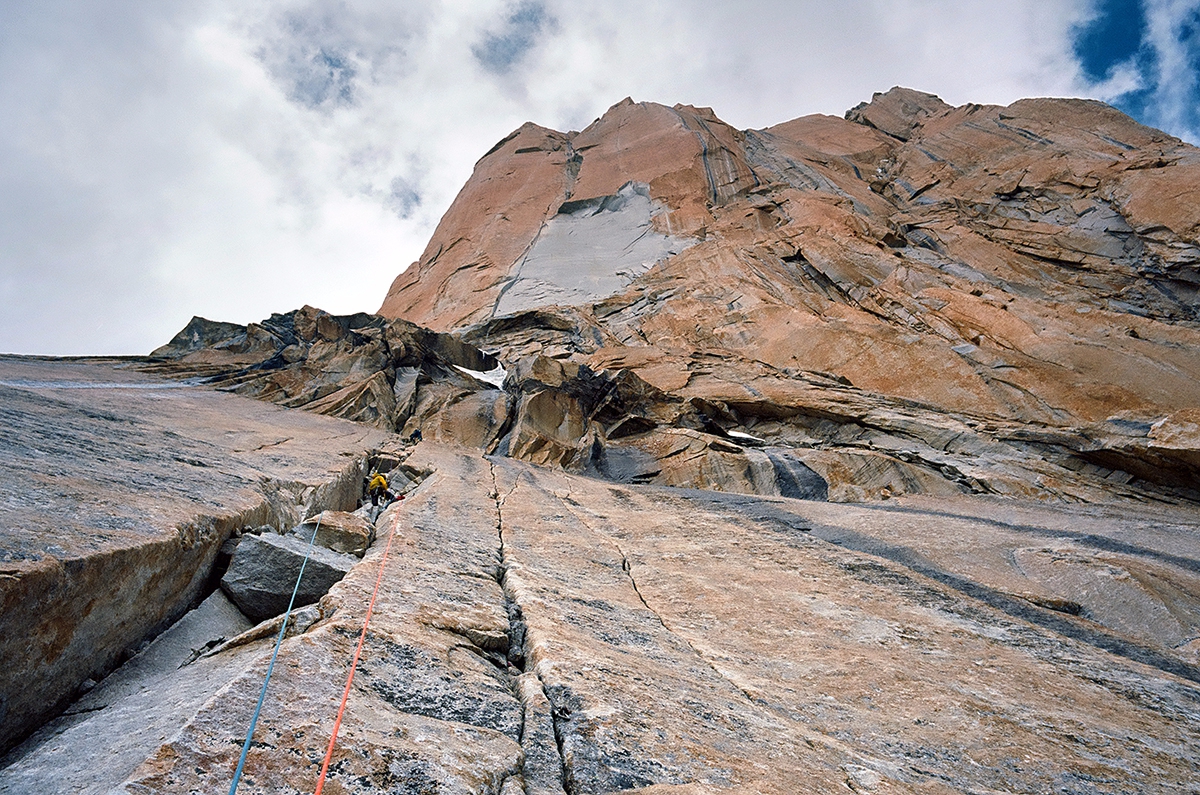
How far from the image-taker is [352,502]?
11086mm

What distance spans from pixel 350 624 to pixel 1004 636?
6.10m

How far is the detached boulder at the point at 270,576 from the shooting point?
503 cm

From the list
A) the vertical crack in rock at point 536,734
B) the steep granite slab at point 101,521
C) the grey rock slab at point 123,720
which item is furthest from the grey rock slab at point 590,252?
the vertical crack in rock at point 536,734

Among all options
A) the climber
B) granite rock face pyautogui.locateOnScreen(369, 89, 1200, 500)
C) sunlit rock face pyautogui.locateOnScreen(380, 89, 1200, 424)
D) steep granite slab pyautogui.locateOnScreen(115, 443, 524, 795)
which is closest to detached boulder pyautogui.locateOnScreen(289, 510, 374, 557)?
steep granite slab pyautogui.locateOnScreen(115, 443, 524, 795)

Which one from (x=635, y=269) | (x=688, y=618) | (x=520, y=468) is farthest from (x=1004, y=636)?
(x=635, y=269)

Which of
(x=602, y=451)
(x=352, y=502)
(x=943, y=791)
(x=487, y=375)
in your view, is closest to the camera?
(x=943, y=791)

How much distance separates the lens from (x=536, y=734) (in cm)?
307

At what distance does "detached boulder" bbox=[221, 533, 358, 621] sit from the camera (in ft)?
16.5

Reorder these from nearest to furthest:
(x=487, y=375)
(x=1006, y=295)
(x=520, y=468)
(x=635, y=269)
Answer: (x=520, y=468) → (x=1006, y=295) → (x=487, y=375) → (x=635, y=269)

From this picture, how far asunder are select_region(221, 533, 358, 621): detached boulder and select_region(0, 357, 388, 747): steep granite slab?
27cm

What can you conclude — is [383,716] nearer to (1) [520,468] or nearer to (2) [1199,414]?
(1) [520,468]

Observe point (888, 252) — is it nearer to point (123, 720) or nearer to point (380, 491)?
point (380, 491)

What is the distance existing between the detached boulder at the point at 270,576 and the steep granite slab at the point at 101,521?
0.87 ft

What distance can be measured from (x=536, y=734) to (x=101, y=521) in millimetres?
3572
